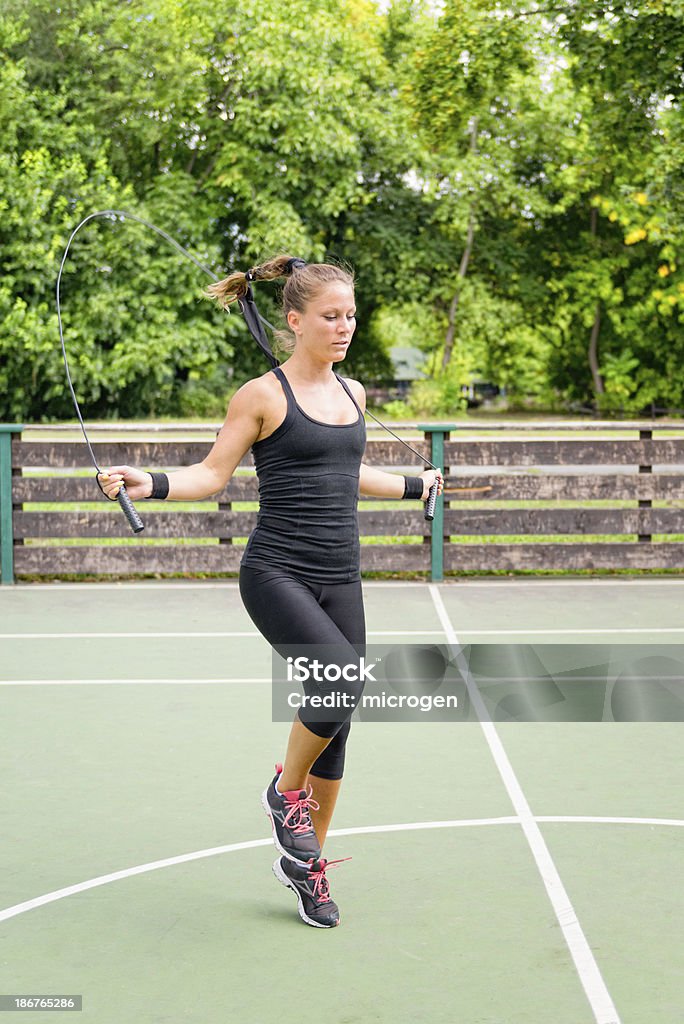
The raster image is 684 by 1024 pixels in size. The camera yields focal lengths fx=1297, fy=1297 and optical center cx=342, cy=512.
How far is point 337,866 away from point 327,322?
1895mm

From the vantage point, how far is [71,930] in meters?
3.94

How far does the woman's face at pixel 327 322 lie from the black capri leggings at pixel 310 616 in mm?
705

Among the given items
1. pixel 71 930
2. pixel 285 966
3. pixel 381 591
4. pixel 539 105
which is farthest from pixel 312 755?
pixel 539 105

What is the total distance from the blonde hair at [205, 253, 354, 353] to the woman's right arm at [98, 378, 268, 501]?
1.00 feet

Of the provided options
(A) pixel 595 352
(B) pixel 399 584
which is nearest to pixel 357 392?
(B) pixel 399 584

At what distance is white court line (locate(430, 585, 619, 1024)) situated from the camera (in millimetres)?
3436

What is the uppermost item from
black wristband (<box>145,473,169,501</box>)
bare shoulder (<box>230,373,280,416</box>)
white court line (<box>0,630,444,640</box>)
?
bare shoulder (<box>230,373,280,416</box>)

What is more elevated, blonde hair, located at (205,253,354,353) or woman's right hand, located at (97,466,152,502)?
blonde hair, located at (205,253,354,353)

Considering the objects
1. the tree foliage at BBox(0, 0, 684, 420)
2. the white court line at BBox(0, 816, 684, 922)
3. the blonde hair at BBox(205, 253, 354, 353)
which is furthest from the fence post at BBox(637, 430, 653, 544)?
the tree foliage at BBox(0, 0, 684, 420)

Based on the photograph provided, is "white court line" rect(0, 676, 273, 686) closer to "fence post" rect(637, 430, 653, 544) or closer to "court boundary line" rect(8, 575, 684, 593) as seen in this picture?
"court boundary line" rect(8, 575, 684, 593)

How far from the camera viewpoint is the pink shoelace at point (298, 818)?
403 centimetres

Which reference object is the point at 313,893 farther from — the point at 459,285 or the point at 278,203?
the point at 459,285

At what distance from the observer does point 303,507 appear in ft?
13.1

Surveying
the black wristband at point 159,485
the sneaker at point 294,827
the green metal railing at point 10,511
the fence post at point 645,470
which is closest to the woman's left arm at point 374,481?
the black wristband at point 159,485
